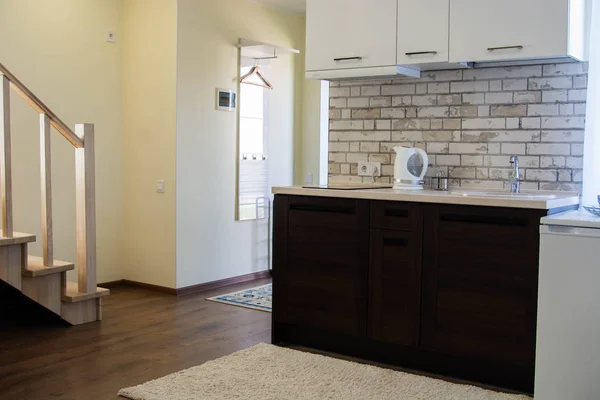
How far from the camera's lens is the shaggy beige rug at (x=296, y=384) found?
317cm

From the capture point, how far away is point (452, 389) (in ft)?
10.8

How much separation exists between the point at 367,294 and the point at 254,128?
9.66 feet

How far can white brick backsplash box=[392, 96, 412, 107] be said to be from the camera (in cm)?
428

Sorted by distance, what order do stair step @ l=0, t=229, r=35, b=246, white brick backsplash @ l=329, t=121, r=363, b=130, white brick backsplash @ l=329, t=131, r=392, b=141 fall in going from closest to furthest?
1. stair step @ l=0, t=229, r=35, b=246
2. white brick backsplash @ l=329, t=131, r=392, b=141
3. white brick backsplash @ l=329, t=121, r=363, b=130

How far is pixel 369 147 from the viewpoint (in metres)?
4.48

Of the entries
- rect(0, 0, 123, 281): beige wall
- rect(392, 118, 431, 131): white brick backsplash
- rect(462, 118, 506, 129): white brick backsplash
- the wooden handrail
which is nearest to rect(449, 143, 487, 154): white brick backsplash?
rect(462, 118, 506, 129): white brick backsplash

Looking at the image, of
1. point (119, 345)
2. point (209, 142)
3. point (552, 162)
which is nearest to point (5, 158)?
point (119, 345)

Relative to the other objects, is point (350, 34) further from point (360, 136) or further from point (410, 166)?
point (410, 166)

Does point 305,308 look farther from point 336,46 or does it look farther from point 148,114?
point 148,114

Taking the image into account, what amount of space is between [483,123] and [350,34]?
3.18 feet

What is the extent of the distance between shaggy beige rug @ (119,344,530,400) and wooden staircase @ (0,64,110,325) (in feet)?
4.44

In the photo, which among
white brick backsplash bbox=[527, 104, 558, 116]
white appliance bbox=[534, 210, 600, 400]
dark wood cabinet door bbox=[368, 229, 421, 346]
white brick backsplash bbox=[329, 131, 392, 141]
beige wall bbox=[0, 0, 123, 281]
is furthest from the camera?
beige wall bbox=[0, 0, 123, 281]

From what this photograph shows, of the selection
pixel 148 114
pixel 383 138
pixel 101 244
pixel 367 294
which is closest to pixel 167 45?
pixel 148 114

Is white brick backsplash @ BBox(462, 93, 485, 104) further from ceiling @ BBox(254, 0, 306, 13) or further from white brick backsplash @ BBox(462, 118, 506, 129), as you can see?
ceiling @ BBox(254, 0, 306, 13)
